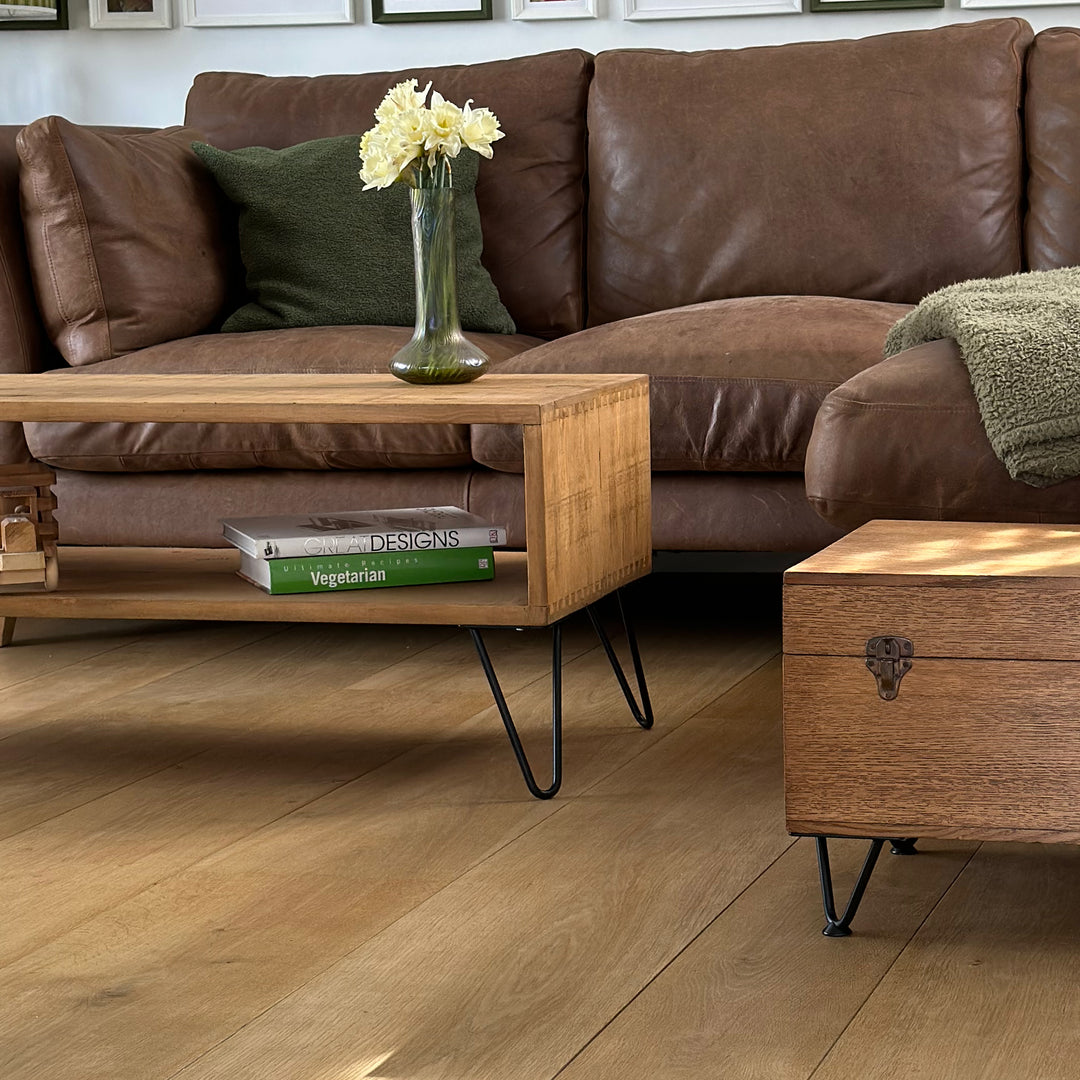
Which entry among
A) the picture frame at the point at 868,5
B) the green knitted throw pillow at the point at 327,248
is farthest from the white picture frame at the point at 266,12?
the picture frame at the point at 868,5

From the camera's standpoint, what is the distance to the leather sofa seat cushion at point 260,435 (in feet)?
8.00

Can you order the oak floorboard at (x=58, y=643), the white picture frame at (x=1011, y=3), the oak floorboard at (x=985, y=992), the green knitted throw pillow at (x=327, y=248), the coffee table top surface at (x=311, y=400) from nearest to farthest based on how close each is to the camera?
the oak floorboard at (x=985, y=992) → the coffee table top surface at (x=311, y=400) → the oak floorboard at (x=58, y=643) → the green knitted throw pillow at (x=327, y=248) → the white picture frame at (x=1011, y=3)

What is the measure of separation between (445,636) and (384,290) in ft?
2.12

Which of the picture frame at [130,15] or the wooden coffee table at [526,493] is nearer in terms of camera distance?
the wooden coffee table at [526,493]

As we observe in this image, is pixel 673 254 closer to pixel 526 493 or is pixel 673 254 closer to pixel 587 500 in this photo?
pixel 587 500

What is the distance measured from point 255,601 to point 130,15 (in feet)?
7.06

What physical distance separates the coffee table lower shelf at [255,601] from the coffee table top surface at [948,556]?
0.42 m

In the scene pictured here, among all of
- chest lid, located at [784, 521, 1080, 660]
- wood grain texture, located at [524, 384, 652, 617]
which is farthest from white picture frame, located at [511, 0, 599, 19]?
chest lid, located at [784, 521, 1080, 660]

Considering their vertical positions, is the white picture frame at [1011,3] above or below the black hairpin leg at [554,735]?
above

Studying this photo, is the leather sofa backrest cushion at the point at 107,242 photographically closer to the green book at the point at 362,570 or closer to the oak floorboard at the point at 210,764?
the oak floorboard at the point at 210,764

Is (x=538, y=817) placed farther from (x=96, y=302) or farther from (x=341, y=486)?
(x=96, y=302)

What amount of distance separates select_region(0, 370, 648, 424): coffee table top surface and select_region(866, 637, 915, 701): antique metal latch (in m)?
0.50

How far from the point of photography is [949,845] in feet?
5.36

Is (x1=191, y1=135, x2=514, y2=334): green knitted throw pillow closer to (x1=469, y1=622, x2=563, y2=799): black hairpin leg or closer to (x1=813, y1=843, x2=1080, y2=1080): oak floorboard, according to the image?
(x1=469, y1=622, x2=563, y2=799): black hairpin leg
